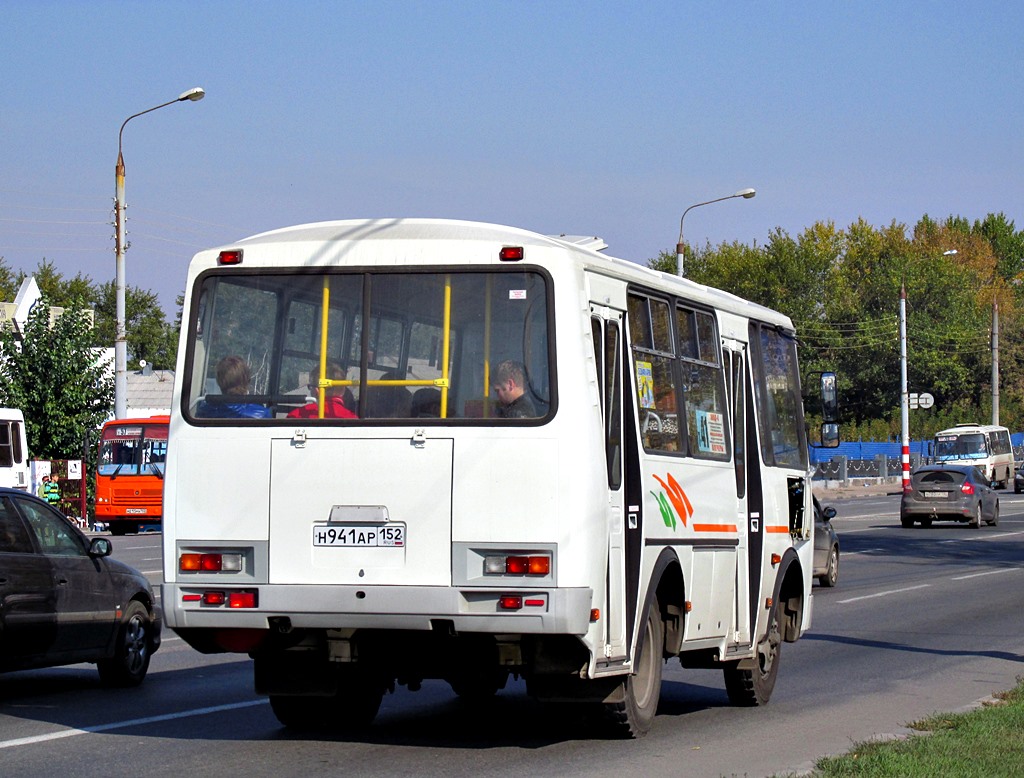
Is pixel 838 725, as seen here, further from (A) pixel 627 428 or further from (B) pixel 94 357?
(B) pixel 94 357

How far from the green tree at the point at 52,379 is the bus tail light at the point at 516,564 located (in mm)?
36704

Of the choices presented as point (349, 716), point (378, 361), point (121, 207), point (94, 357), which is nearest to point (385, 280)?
point (378, 361)

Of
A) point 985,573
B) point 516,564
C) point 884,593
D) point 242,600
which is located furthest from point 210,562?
point 985,573

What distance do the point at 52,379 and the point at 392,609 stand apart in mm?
37015

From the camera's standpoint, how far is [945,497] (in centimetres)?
3938

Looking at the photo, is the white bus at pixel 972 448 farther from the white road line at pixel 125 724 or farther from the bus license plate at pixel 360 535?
the bus license plate at pixel 360 535

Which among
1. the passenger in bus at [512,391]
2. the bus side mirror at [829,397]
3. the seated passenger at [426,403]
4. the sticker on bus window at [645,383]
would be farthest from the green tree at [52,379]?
the passenger in bus at [512,391]

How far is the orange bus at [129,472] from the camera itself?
4056 cm

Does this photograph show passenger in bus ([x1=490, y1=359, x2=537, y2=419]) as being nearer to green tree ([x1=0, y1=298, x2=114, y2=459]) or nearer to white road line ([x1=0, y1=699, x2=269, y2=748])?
white road line ([x1=0, y1=699, x2=269, y2=748])

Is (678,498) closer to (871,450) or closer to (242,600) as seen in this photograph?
(242,600)

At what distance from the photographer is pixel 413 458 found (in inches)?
331

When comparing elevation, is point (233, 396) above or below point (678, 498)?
above

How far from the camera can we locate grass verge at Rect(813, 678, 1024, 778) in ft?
26.4

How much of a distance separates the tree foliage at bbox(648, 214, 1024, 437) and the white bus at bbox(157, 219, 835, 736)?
79.4 meters
